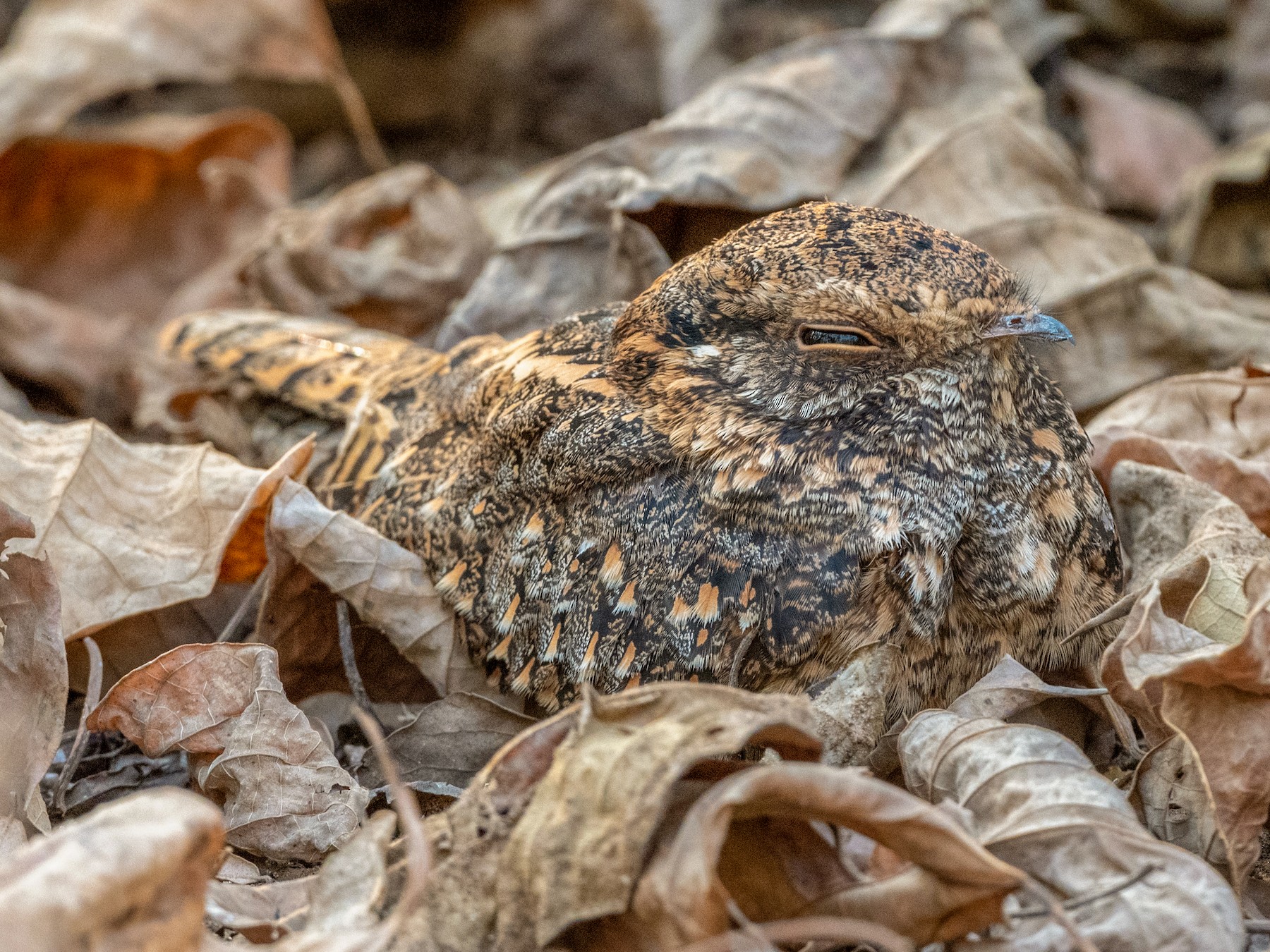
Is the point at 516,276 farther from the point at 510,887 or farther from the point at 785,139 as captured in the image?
the point at 510,887

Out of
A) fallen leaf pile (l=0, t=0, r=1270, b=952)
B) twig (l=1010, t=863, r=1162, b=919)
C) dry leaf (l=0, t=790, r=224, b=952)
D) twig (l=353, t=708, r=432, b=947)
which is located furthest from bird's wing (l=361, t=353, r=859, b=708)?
dry leaf (l=0, t=790, r=224, b=952)

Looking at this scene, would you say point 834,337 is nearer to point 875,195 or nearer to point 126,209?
point 875,195

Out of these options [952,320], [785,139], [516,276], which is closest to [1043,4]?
[785,139]

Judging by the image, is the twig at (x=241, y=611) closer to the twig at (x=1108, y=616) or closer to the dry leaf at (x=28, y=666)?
the dry leaf at (x=28, y=666)

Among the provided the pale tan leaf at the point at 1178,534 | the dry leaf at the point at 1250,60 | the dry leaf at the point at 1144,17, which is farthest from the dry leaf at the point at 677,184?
the dry leaf at the point at 1144,17

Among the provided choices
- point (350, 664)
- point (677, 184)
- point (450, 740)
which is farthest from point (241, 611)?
point (677, 184)
